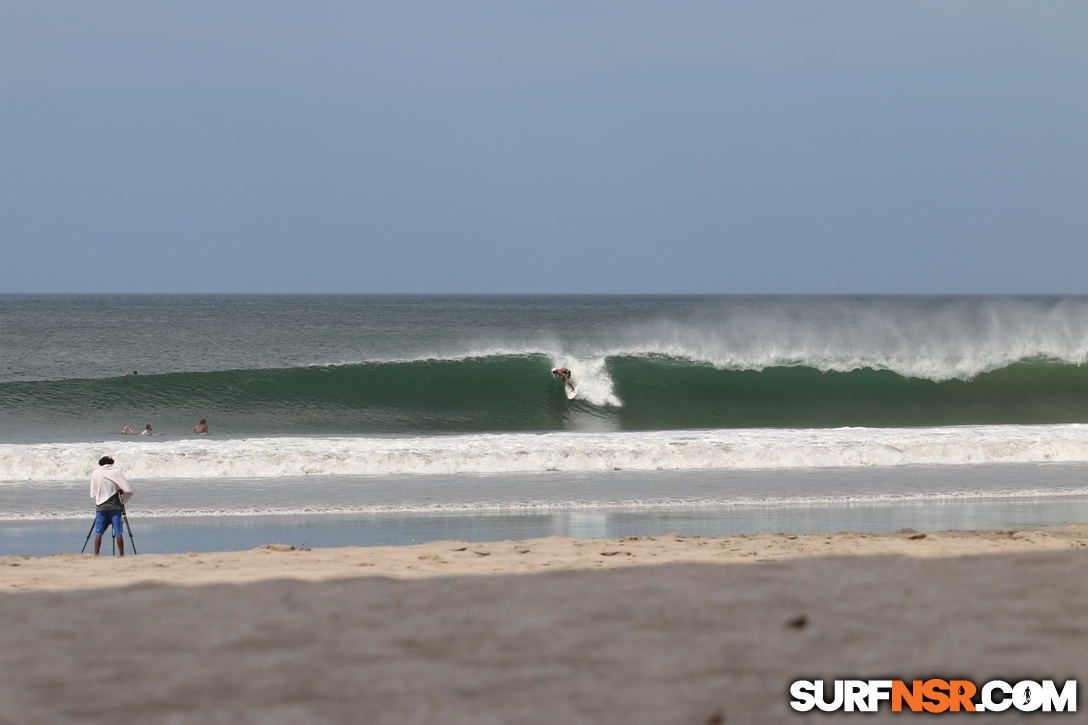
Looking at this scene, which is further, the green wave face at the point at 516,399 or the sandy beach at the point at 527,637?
the green wave face at the point at 516,399

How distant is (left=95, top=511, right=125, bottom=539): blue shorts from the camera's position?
8469 millimetres

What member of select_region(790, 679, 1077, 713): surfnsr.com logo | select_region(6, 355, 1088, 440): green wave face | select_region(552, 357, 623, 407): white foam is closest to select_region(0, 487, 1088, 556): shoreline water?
select_region(790, 679, 1077, 713): surfnsr.com logo

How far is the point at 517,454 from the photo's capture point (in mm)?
14055

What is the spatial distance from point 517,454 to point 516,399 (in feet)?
30.6

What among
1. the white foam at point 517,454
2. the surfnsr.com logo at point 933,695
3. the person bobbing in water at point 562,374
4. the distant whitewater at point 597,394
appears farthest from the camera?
the person bobbing in water at point 562,374

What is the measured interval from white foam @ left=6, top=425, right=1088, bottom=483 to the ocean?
0.04 meters

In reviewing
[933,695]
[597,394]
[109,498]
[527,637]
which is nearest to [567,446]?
[109,498]

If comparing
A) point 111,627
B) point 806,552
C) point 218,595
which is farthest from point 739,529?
point 111,627

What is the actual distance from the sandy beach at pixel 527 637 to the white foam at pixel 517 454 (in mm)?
7177

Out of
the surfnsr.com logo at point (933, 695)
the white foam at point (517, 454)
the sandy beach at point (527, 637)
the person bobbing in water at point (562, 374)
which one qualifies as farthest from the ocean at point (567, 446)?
the surfnsr.com logo at point (933, 695)

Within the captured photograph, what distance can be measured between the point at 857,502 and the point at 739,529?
8.11 ft

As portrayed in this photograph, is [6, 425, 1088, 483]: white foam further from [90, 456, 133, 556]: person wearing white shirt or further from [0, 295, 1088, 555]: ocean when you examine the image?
[90, 456, 133, 556]: person wearing white shirt

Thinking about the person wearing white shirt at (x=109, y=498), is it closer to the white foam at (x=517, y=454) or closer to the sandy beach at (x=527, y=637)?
the sandy beach at (x=527, y=637)

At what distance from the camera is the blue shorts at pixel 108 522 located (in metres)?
8.47
